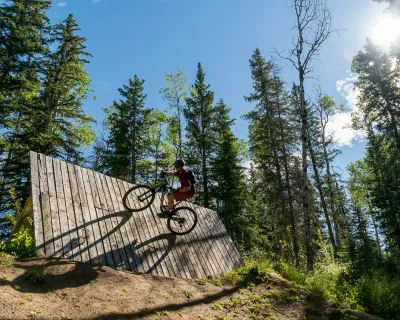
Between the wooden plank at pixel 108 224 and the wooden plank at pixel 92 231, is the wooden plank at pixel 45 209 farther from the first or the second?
the wooden plank at pixel 108 224

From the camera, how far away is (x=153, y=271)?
652 centimetres

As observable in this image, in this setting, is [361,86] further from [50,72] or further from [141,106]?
[50,72]

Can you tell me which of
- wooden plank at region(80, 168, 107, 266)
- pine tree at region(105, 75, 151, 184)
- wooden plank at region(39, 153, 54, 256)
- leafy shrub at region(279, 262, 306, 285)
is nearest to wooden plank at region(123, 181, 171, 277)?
wooden plank at region(80, 168, 107, 266)

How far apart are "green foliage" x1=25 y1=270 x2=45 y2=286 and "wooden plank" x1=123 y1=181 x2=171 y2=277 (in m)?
2.70

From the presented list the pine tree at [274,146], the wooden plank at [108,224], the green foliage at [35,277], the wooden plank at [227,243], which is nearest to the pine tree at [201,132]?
the pine tree at [274,146]

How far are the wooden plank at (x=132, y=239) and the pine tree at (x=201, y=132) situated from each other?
13.4m

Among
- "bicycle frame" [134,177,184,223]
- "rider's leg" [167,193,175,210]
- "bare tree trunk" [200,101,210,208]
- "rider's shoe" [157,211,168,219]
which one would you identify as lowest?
"rider's shoe" [157,211,168,219]

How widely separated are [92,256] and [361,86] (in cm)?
2468

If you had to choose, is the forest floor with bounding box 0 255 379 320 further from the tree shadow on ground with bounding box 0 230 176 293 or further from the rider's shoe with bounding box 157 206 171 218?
the rider's shoe with bounding box 157 206 171 218

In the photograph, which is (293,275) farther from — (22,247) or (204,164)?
(204,164)

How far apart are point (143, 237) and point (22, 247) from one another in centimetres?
279

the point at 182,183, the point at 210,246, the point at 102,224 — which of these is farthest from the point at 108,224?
the point at 210,246

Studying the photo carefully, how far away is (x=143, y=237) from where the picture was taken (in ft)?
24.3

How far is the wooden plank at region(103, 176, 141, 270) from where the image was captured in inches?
249
